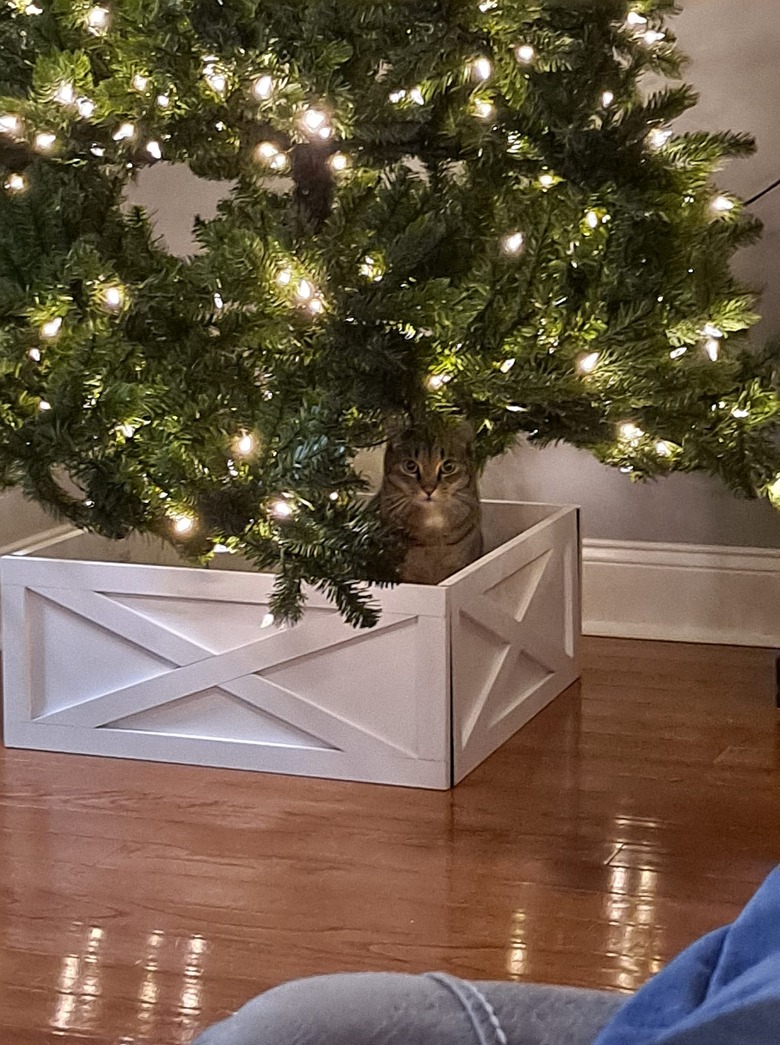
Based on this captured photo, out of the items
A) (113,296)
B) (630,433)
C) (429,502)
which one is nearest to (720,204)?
(630,433)

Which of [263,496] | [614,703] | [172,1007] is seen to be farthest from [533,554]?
[172,1007]

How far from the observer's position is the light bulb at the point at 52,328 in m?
2.01

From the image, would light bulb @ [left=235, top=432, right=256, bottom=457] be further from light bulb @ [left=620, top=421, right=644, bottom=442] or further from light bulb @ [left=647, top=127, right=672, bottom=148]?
light bulb @ [left=647, top=127, right=672, bottom=148]

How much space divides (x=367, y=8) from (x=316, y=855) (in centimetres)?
117

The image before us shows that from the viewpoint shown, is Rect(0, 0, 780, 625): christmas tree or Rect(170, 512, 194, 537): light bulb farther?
Rect(170, 512, 194, 537): light bulb

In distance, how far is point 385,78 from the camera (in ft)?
6.47

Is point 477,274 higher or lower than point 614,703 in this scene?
higher

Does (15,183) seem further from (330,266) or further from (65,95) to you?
(330,266)

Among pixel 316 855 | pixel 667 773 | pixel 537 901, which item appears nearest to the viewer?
pixel 537 901

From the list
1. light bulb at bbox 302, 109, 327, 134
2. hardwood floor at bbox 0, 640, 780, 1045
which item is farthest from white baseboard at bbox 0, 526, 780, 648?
light bulb at bbox 302, 109, 327, 134

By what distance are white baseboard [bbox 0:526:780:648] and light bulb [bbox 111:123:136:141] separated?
3.60 ft

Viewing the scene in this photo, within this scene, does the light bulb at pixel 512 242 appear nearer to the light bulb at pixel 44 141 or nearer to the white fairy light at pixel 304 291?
the white fairy light at pixel 304 291

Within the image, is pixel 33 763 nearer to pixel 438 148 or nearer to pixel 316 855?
pixel 316 855

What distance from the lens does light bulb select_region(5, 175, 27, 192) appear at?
2.11 m
